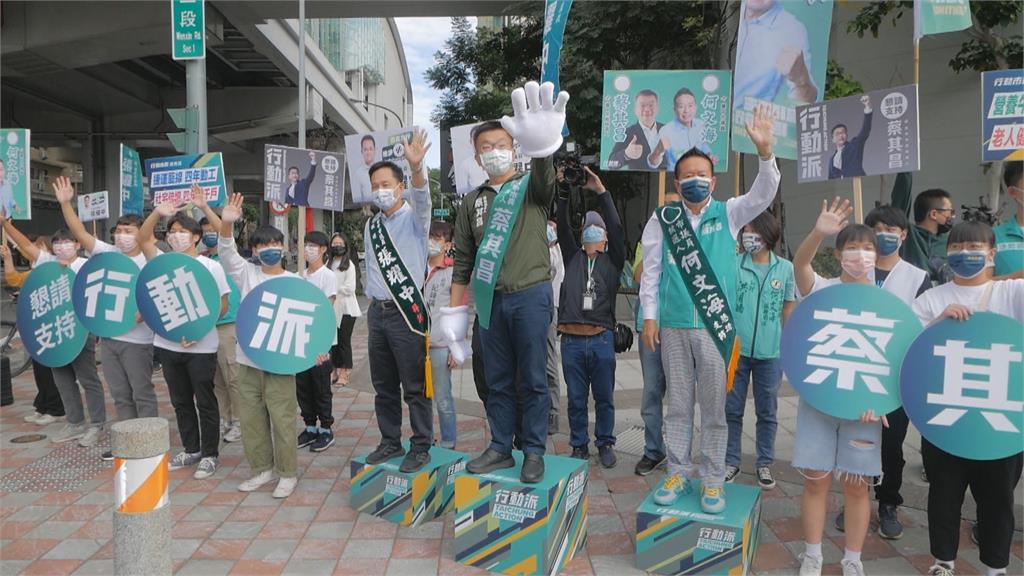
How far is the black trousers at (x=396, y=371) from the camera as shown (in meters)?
4.20

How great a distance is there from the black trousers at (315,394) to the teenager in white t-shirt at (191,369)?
70 cm

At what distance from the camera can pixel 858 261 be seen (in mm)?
3232

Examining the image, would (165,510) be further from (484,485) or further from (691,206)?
(691,206)

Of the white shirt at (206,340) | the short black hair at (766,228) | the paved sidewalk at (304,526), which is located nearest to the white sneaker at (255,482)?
the paved sidewalk at (304,526)

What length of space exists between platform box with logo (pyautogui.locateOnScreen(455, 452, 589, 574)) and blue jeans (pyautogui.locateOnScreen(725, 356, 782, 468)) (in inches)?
58.7

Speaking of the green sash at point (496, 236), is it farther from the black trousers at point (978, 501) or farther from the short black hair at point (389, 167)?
the black trousers at point (978, 501)

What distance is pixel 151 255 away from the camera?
203 inches

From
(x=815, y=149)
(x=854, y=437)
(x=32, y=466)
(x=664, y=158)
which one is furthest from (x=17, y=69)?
(x=854, y=437)

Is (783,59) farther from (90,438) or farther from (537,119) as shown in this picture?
(90,438)

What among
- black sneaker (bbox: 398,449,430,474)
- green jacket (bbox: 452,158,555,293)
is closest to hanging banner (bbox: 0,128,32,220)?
black sneaker (bbox: 398,449,430,474)

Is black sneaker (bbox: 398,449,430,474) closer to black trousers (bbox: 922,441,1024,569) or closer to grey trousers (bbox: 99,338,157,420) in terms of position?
grey trousers (bbox: 99,338,157,420)

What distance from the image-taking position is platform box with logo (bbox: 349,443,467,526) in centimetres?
401

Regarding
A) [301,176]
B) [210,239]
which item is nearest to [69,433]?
[210,239]

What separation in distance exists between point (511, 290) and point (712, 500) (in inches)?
57.0
